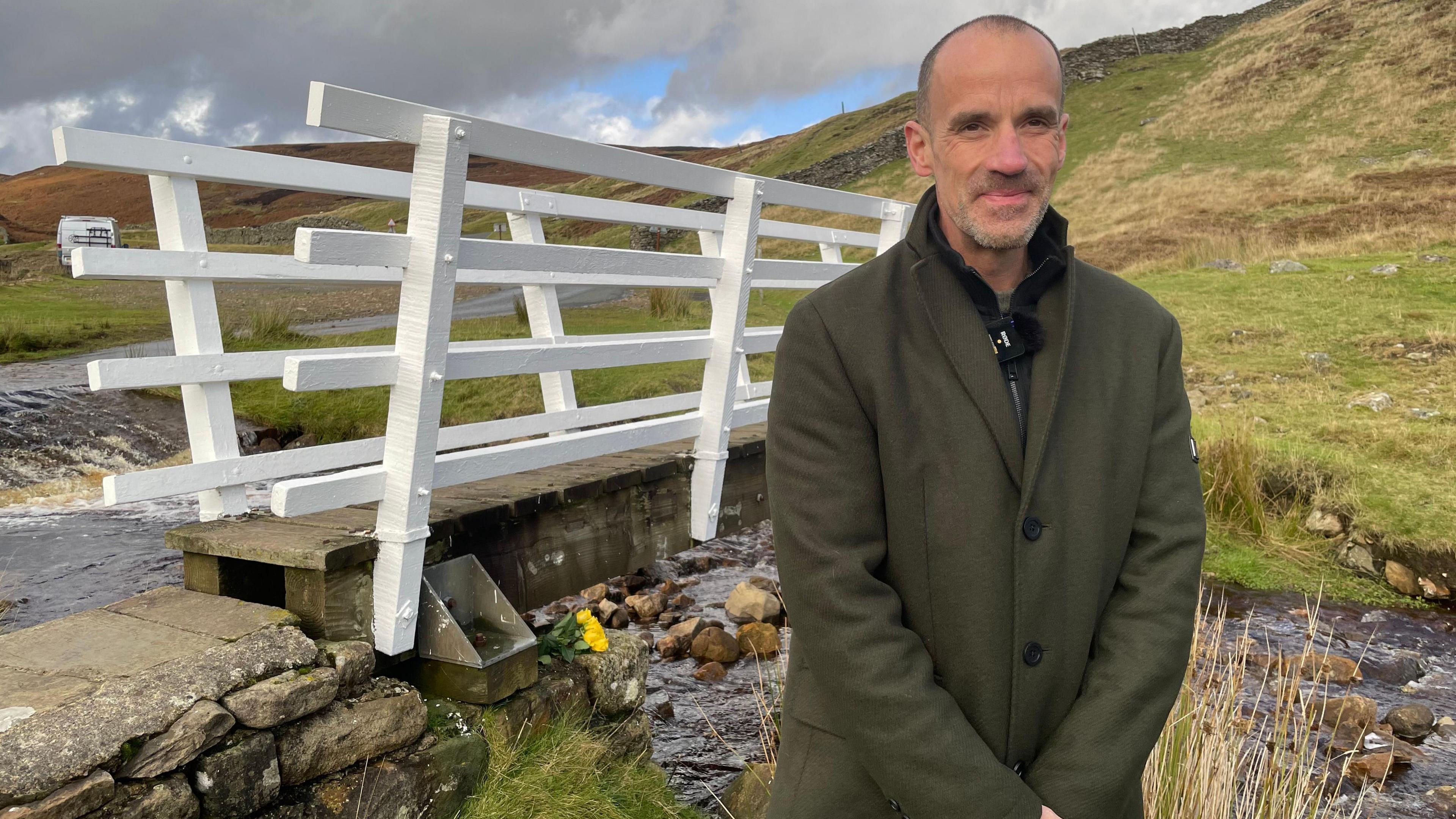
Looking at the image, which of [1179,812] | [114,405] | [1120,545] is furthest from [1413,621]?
[114,405]

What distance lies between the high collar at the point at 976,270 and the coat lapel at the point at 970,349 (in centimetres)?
2

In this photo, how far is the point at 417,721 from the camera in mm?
3287

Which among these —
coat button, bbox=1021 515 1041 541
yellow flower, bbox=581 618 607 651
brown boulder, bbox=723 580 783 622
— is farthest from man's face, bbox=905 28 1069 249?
brown boulder, bbox=723 580 783 622

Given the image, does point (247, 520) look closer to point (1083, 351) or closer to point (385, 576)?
point (385, 576)

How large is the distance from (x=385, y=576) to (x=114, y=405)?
25.4 feet

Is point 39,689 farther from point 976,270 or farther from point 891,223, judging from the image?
point 891,223

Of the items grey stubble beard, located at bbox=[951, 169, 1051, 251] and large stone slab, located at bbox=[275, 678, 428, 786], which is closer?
grey stubble beard, located at bbox=[951, 169, 1051, 251]

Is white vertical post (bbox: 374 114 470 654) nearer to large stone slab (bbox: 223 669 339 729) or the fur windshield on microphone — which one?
large stone slab (bbox: 223 669 339 729)

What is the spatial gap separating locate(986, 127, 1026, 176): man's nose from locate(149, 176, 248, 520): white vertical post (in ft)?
8.62

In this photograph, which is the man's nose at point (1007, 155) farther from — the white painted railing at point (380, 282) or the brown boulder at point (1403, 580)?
the brown boulder at point (1403, 580)

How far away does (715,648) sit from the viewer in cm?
556

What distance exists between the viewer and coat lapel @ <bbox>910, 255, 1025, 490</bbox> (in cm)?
165

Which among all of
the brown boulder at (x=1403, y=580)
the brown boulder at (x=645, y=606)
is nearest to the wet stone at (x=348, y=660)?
the brown boulder at (x=645, y=606)

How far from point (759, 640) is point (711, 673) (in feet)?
1.38
